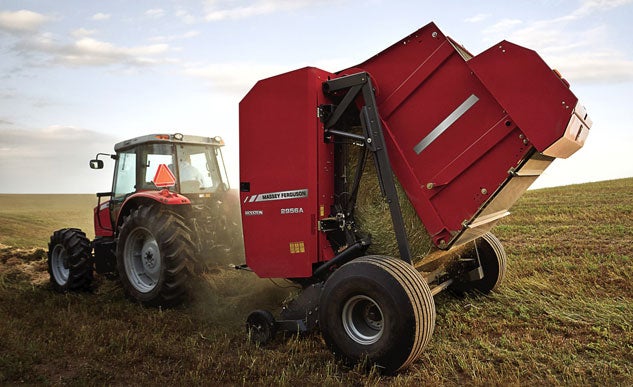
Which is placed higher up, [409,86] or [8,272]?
[409,86]

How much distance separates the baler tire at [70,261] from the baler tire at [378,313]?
500 cm

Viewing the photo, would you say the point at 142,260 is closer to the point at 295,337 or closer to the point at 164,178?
the point at 164,178

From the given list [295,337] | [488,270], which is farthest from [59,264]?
[488,270]

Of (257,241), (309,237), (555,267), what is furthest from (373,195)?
(555,267)

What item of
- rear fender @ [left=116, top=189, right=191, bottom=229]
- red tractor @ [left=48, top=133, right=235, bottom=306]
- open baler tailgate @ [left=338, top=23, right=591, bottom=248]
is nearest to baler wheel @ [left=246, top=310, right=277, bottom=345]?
red tractor @ [left=48, top=133, right=235, bottom=306]

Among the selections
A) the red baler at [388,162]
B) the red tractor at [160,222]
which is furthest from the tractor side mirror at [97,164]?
the red baler at [388,162]

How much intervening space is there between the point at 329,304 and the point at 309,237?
81cm

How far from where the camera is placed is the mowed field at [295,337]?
157 inches

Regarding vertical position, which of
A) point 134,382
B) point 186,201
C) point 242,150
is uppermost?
point 242,150

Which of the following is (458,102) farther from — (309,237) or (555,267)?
(555,267)

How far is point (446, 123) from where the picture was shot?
4.40 m

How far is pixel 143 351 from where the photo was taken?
458 centimetres

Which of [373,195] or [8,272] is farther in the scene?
[8,272]

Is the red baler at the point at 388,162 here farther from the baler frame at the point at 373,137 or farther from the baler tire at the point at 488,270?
the baler tire at the point at 488,270
